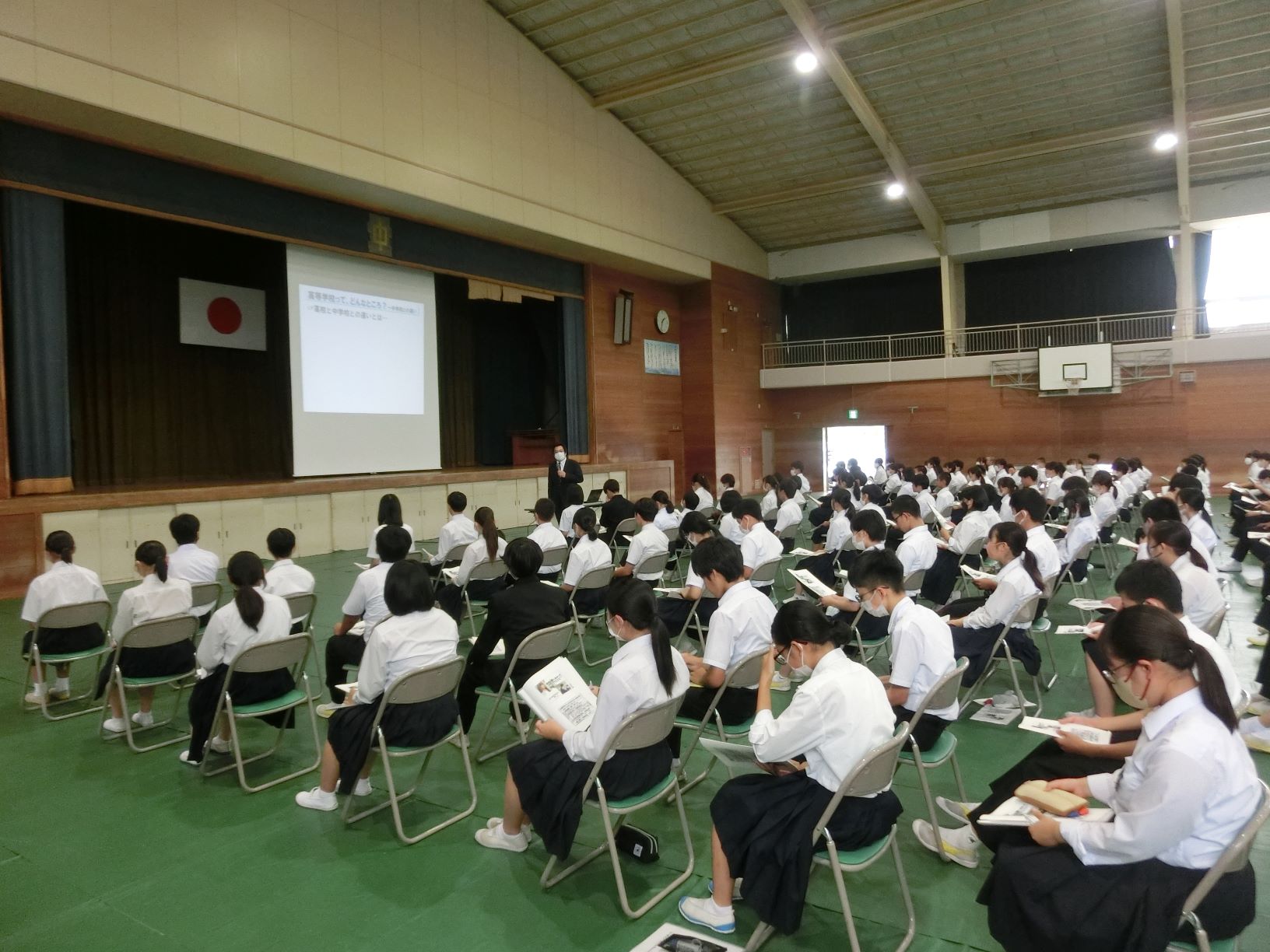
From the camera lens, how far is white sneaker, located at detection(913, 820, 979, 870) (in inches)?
121

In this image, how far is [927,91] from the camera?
14203 mm

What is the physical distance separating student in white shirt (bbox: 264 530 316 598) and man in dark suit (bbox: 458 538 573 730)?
1.39m

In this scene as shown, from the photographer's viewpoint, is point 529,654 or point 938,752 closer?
point 938,752

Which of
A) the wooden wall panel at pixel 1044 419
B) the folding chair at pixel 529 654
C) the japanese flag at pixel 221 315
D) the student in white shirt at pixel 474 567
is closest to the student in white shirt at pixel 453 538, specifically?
the student in white shirt at pixel 474 567

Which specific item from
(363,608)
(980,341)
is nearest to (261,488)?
(363,608)

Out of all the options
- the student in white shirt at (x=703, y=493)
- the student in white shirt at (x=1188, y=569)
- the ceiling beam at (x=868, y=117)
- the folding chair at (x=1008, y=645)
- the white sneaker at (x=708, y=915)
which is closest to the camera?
the white sneaker at (x=708, y=915)

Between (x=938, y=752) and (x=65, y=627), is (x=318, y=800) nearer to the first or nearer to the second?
(x=65, y=627)

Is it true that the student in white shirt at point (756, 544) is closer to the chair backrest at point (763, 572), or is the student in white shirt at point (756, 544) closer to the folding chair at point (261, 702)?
the chair backrest at point (763, 572)

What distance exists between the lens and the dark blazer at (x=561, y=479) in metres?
12.2

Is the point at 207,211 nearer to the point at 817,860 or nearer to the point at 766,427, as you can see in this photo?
the point at 817,860

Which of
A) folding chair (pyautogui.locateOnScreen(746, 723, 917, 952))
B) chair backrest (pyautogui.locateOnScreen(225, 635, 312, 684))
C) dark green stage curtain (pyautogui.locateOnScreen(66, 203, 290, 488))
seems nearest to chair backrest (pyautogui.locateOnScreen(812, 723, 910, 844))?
folding chair (pyautogui.locateOnScreen(746, 723, 917, 952))

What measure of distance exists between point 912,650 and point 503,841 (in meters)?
1.85

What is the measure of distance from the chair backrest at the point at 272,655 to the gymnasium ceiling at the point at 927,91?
1205cm

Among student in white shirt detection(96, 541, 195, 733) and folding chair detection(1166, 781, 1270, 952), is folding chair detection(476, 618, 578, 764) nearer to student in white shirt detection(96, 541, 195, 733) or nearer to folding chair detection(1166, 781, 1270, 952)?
student in white shirt detection(96, 541, 195, 733)
